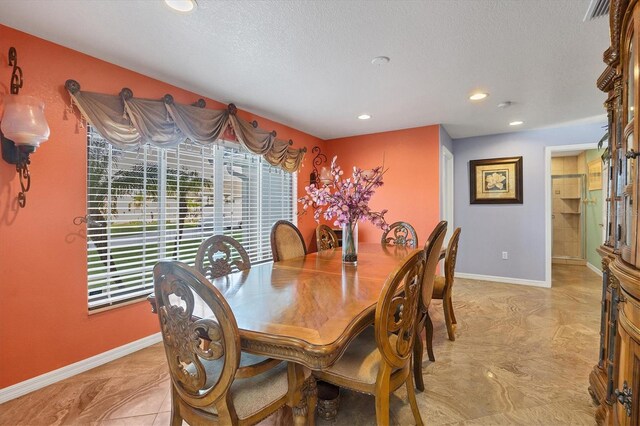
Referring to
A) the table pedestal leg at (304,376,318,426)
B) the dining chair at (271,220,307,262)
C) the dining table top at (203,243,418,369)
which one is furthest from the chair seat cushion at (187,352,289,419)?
the dining chair at (271,220,307,262)

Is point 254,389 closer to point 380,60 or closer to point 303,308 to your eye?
point 303,308

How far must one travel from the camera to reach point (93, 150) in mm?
2273

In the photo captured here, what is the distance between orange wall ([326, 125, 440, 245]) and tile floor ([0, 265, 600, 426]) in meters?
1.59

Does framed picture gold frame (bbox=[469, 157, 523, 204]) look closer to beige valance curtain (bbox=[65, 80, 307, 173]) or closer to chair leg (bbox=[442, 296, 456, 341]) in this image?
chair leg (bbox=[442, 296, 456, 341])

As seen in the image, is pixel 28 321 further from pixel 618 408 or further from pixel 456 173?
pixel 456 173

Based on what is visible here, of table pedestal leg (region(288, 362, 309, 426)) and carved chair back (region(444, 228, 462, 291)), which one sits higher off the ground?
carved chair back (region(444, 228, 462, 291))

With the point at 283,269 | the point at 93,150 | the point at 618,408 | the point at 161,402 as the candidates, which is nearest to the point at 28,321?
the point at 161,402

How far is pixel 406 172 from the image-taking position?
4.34 m

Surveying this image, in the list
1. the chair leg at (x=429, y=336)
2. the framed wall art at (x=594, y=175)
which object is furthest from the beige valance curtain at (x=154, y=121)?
the framed wall art at (x=594, y=175)

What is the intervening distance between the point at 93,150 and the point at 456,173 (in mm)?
4881

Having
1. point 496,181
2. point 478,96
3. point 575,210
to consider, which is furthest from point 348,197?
point 575,210

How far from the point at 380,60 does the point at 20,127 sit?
7.79ft

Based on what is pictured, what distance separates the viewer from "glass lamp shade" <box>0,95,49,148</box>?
1.74 m

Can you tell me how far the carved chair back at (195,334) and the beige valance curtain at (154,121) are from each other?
5.74 feet
